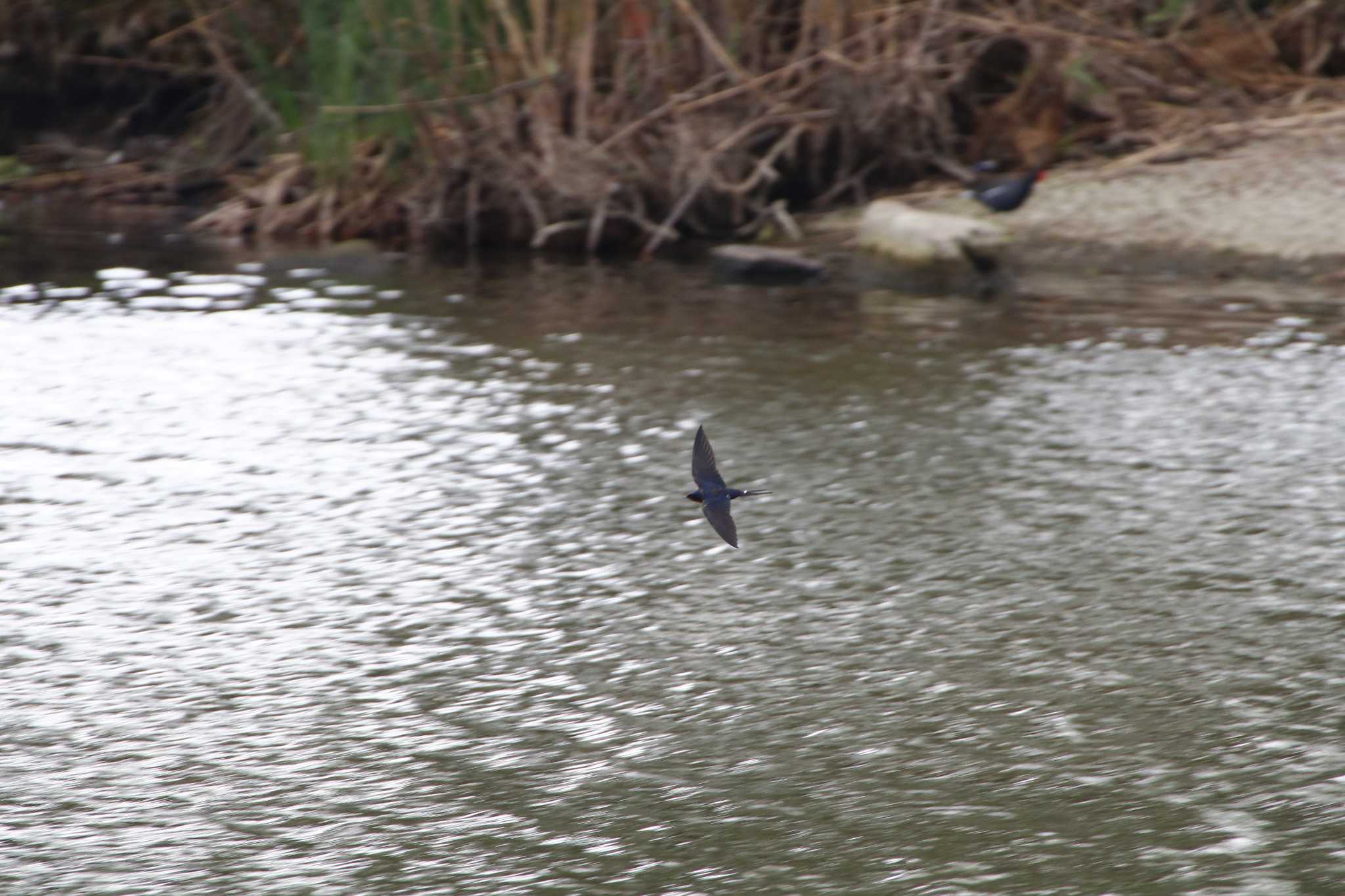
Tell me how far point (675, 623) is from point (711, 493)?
120 cm

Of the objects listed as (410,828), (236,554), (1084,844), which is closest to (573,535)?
(236,554)

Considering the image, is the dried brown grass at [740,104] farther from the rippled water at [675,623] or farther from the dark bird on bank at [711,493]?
the dark bird on bank at [711,493]

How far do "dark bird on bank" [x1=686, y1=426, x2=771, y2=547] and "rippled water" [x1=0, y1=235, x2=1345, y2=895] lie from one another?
0.66m

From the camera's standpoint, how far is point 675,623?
5.50 m

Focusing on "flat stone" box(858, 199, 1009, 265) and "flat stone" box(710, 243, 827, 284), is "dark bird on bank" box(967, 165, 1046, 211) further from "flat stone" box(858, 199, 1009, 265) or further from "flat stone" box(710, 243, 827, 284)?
"flat stone" box(710, 243, 827, 284)

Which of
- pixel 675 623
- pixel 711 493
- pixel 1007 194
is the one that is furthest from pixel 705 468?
pixel 1007 194

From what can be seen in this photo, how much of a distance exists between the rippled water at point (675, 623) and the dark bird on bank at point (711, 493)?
25.8 inches

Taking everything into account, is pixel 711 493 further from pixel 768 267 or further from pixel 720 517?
pixel 768 267

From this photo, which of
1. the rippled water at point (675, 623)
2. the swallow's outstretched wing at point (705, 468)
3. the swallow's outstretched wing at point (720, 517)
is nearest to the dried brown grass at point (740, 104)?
the rippled water at point (675, 623)

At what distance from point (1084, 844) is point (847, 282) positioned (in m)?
8.16

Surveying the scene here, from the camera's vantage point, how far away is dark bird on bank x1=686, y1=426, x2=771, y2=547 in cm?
427

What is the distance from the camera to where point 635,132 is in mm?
13422

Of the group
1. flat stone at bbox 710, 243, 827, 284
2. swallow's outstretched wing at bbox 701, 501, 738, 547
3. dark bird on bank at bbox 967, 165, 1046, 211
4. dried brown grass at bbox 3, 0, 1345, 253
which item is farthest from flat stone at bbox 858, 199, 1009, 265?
swallow's outstretched wing at bbox 701, 501, 738, 547

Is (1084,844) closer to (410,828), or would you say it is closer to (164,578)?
(410,828)
